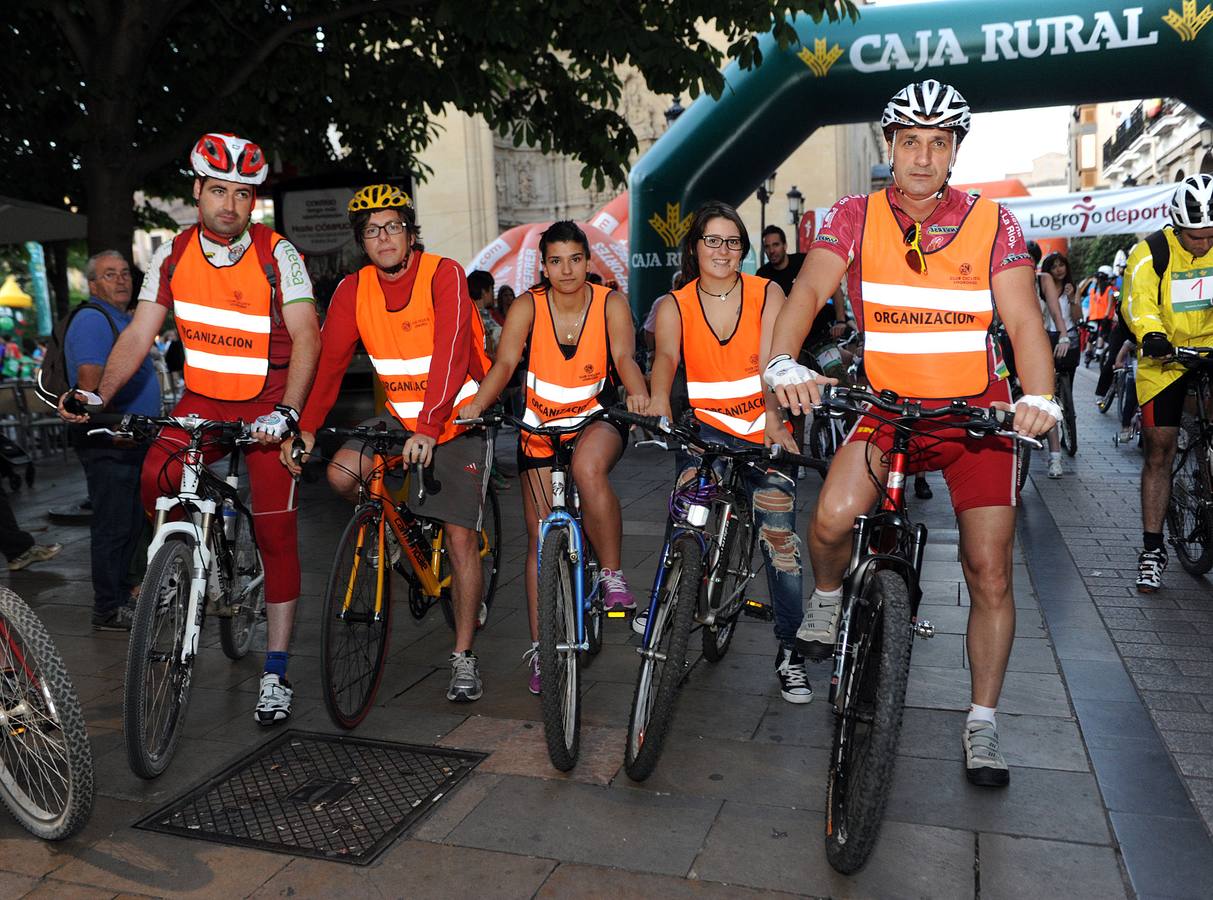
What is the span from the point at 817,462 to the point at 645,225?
946cm

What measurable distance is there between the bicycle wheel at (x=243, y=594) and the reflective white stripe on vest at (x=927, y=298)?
8.86 ft

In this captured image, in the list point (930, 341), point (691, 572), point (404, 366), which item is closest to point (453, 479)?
point (404, 366)

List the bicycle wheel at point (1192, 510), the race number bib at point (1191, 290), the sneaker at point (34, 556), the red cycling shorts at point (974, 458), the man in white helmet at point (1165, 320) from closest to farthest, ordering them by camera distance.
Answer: the red cycling shorts at point (974, 458) → the man in white helmet at point (1165, 320) → the race number bib at point (1191, 290) → the bicycle wheel at point (1192, 510) → the sneaker at point (34, 556)

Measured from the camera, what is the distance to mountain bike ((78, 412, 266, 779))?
3.62 meters

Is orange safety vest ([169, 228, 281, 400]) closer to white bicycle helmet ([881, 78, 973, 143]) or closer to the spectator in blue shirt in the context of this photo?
the spectator in blue shirt

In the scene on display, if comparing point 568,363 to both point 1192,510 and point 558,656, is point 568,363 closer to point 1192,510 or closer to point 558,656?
point 558,656

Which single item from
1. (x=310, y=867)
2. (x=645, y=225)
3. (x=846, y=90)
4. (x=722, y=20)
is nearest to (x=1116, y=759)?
(x=310, y=867)

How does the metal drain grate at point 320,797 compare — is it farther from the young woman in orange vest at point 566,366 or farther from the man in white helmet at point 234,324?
the young woman in orange vest at point 566,366

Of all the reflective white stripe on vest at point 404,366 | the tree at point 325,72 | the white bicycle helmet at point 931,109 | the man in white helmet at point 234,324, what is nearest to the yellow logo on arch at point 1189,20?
the tree at point 325,72

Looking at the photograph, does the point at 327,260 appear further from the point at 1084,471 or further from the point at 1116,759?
the point at 1116,759

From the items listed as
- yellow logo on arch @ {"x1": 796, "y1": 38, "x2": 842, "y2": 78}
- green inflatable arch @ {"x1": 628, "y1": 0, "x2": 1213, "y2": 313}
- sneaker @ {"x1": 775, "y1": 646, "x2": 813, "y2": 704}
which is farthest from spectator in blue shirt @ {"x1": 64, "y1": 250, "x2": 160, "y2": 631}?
yellow logo on arch @ {"x1": 796, "y1": 38, "x2": 842, "y2": 78}

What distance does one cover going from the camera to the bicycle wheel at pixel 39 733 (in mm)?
3213

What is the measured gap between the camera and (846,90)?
11188mm

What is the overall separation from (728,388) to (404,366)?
4.34ft
